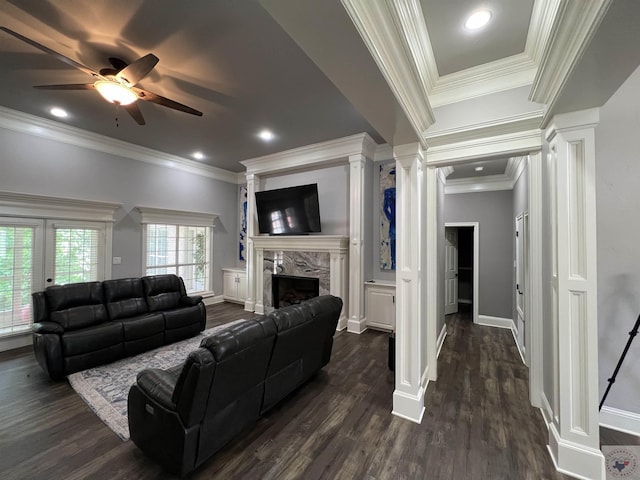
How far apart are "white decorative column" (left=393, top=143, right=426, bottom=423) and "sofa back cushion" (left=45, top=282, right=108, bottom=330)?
3814 mm

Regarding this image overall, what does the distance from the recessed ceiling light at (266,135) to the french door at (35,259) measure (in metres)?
3.19

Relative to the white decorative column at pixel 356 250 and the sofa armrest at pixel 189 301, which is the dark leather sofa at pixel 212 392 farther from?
the sofa armrest at pixel 189 301

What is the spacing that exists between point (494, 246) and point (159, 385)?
Answer: 17.9 feet

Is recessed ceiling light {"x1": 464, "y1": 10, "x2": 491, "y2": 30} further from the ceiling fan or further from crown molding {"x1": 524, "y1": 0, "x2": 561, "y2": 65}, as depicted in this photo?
the ceiling fan

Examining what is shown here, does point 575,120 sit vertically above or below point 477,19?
below

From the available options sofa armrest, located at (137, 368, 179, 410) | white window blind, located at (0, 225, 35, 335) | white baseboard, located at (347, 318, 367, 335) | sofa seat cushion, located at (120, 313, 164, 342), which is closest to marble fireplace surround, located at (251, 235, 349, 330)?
white baseboard, located at (347, 318, 367, 335)

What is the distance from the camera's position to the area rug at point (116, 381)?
231cm

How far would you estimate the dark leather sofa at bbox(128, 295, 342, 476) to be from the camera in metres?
1.62

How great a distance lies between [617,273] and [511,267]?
280cm

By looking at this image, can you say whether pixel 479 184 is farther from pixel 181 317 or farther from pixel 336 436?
pixel 181 317

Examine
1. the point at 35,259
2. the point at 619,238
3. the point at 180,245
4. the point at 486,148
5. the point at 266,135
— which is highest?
the point at 266,135

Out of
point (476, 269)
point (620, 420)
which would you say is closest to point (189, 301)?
point (620, 420)

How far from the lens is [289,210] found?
522cm

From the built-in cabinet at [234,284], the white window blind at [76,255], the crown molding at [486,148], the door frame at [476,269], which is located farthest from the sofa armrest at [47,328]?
the door frame at [476,269]
